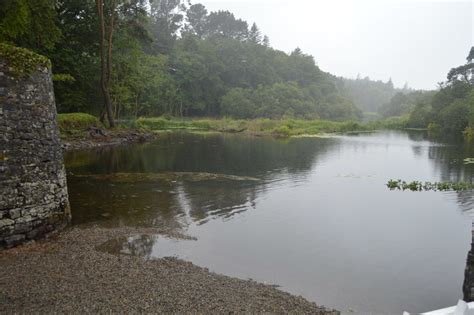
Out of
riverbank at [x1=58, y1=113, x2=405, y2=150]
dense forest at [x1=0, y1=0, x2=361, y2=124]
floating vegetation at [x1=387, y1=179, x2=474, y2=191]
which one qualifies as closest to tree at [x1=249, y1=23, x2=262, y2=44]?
dense forest at [x1=0, y1=0, x2=361, y2=124]

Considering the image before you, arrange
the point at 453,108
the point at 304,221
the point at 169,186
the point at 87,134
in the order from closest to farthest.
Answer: the point at 304,221 → the point at 169,186 → the point at 87,134 → the point at 453,108

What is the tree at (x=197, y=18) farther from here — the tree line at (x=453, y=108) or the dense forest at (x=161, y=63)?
the tree line at (x=453, y=108)

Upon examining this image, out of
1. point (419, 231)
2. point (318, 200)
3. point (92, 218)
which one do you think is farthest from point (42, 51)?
point (419, 231)

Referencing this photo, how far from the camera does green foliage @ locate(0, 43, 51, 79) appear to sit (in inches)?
349

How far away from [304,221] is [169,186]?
6.90 m

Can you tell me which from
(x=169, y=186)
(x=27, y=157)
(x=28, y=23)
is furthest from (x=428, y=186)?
(x=28, y=23)

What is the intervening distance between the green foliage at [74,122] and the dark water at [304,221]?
21.0 ft

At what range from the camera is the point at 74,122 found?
3189cm

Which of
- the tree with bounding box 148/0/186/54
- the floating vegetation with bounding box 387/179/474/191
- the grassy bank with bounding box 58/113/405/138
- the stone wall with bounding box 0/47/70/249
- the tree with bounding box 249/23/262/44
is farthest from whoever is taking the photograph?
the tree with bounding box 249/23/262/44

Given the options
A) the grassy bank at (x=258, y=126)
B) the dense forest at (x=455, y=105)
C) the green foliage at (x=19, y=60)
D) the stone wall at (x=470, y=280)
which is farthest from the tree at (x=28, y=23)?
the dense forest at (x=455, y=105)

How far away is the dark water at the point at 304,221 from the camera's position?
8.52 metres

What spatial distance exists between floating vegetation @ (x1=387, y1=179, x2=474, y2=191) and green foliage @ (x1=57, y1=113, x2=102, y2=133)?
23.7 metres

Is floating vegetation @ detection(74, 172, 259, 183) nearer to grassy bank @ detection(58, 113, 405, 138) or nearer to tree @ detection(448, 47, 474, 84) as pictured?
grassy bank @ detection(58, 113, 405, 138)

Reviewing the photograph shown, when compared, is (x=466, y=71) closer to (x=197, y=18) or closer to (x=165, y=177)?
(x=165, y=177)
